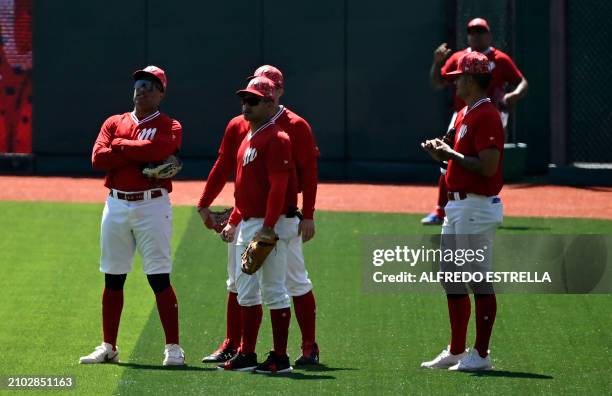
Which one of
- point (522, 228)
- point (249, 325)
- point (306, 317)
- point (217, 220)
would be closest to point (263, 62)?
point (522, 228)

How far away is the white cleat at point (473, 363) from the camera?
816cm

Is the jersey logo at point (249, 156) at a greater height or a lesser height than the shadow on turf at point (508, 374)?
greater

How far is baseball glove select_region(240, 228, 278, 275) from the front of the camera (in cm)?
771

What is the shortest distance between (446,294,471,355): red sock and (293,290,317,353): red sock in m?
0.89

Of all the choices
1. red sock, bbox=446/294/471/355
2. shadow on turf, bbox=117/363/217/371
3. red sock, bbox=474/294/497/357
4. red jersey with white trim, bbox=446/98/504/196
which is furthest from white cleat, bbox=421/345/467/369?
shadow on turf, bbox=117/363/217/371

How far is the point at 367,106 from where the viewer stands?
17.5 m

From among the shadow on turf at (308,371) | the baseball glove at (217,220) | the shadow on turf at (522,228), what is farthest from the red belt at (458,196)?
the shadow on turf at (522,228)

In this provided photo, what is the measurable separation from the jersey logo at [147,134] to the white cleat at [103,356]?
52.7 inches

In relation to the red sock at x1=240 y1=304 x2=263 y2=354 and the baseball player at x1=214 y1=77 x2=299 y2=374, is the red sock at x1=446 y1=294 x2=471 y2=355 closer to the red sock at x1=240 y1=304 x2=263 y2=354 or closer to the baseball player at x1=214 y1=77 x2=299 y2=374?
the baseball player at x1=214 y1=77 x2=299 y2=374

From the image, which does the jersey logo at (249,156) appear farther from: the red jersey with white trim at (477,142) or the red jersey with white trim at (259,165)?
the red jersey with white trim at (477,142)

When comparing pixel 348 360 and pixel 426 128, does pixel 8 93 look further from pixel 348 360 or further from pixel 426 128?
pixel 348 360

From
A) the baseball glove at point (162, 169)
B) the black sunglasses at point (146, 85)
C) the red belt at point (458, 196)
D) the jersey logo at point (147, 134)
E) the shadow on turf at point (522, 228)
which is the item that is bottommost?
the shadow on turf at point (522, 228)

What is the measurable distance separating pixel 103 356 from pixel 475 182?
A: 2578mm

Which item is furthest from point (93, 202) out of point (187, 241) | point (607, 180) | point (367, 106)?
point (607, 180)
